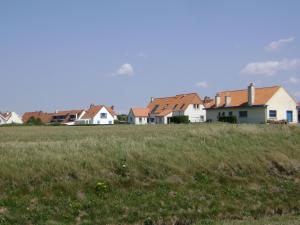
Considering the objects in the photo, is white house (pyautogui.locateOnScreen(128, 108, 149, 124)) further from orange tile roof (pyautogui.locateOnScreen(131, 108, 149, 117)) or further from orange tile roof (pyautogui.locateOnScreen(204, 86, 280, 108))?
orange tile roof (pyautogui.locateOnScreen(204, 86, 280, 108))

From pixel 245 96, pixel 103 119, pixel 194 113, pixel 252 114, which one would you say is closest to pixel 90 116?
pixel 103 119

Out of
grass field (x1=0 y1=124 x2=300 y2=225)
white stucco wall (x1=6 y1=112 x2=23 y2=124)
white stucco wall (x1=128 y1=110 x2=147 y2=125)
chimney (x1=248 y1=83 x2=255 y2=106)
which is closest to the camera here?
grass field (x1=0 y1=124 x2=300 y2=225)

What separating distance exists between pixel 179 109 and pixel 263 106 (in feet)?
86.1

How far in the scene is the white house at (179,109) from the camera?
86.2m

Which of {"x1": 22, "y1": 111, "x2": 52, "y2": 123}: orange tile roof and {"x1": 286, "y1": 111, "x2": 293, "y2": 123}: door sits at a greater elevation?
{"x1": 22, "y1": 111, "x2": 52, "y2": 123}: orange tile roof

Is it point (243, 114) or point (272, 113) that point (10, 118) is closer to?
point (243, 114)

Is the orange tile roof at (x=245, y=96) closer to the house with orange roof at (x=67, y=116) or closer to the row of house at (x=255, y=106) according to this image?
the row of house at (x=255, y=106)

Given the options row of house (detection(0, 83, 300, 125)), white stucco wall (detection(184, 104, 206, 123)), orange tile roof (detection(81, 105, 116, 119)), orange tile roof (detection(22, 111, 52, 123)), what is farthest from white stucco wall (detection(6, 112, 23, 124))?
white stucco wall (detection(184, 104, 206, 123))

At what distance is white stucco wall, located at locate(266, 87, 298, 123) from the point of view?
6334cm

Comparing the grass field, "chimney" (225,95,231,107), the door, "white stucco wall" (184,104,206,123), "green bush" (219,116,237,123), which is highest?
"chimney" (225,95,231,107)

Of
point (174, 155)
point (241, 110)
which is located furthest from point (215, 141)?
point (241, 110)

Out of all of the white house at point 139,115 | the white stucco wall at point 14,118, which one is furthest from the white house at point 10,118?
the white house at point 139,115

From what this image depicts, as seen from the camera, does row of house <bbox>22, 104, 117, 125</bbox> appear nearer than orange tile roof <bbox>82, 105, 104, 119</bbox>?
Yes

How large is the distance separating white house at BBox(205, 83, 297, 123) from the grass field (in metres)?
42.9
